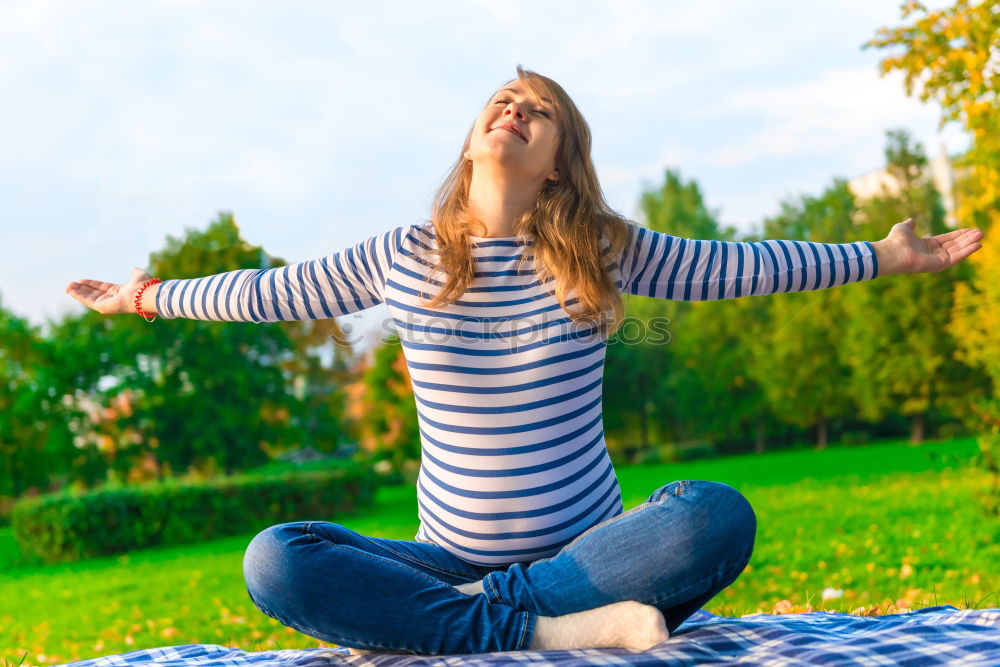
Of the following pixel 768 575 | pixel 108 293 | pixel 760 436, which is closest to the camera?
pixel 108 293

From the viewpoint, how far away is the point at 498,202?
8.09 ft

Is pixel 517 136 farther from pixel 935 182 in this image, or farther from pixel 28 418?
pixel 935 182

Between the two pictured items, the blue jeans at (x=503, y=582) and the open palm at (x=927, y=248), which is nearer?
the blue jeans at (x=503, y=582)

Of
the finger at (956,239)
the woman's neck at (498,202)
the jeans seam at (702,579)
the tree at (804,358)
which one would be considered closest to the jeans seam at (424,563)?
the jeans seam at (702,579)

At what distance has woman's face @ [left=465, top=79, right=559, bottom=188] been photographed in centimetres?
237

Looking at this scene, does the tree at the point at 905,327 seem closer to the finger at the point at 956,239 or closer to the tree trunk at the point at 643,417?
the tree trunk at the point at 643,417

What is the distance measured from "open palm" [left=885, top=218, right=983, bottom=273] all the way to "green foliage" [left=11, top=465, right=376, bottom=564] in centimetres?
1161

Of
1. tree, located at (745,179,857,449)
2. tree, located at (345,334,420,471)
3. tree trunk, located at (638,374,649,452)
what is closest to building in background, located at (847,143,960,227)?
tree, located at (745,179,857,449)

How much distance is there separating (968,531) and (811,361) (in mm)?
15647

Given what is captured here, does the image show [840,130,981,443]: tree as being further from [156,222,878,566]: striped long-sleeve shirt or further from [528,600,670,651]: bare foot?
[528,600,670,651]: bare foot

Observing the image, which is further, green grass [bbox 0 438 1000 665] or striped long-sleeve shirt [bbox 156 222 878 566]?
green grass [bbox 0 438 1000 665]

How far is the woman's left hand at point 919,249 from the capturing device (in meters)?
2.49

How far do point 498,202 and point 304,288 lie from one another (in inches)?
24.8

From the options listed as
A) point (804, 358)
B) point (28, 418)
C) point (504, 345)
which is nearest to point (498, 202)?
point (504, 345)
